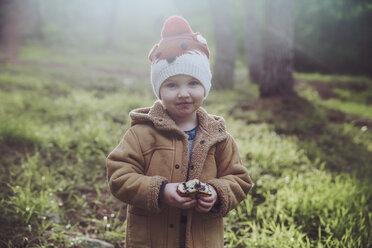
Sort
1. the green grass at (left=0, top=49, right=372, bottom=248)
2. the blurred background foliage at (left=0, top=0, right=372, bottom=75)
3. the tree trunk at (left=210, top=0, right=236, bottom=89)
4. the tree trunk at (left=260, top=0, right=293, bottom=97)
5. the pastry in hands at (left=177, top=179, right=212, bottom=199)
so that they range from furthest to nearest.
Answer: the blurred background foliage at (left=0, top=0, right=372, bottom=75)
the tree trunk at (left=210, top=0, right=236, bottom=89)
the tree trunk at (left=260, top=0, right=293, bottom=97)
the green grass at (left=0, top=49, right=372, bottom=248)
the pastry in hands at (left=177, top=179, right=212, bottom=199)

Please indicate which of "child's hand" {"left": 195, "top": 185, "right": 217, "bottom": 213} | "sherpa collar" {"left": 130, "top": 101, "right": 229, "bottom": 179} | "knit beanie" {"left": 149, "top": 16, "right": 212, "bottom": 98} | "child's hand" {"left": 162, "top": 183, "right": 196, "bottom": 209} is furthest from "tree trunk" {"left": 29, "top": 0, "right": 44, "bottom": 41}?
"child's hand" {"left": 195, "top": 185, "right": 217, "bottom": 213}

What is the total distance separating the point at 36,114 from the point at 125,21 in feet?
67.7

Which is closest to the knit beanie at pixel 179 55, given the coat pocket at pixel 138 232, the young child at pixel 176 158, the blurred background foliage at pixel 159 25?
the young child at pixel 176 158

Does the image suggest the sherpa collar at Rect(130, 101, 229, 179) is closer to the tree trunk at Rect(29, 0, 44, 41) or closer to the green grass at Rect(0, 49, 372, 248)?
the green grass at Rect(0, 49, 372, 248)

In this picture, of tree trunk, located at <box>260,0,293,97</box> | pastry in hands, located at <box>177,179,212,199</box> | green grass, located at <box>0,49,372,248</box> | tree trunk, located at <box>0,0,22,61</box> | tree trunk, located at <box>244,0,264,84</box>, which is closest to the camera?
pastry in hands, located at <box>177,179,212,199</box>

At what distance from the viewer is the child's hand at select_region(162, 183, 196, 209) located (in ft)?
5.05

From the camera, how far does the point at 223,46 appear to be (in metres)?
8.43

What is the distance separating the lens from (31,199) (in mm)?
2699

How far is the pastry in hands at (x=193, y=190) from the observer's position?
1.51m

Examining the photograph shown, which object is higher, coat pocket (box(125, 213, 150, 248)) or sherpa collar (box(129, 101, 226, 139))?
sherpa collar (box(129, 101, 226, 139))

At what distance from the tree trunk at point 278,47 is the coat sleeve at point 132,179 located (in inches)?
Result: 204

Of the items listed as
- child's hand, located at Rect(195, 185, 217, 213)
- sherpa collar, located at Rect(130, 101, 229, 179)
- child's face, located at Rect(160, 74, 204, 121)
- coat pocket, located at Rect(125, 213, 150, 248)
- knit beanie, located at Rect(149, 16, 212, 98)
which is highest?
knit beanie, located at Rect(149, 16, 212, 98)

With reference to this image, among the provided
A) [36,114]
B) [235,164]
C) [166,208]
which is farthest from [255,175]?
[36,114]

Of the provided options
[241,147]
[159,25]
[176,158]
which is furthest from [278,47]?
[159,25]
